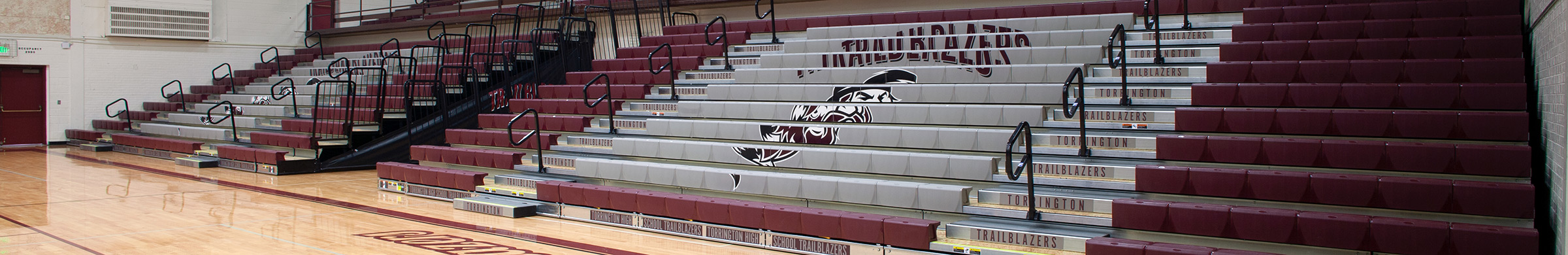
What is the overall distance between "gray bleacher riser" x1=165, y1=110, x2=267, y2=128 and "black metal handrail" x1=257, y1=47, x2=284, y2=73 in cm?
118

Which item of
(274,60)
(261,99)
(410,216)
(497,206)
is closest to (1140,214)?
(497,206)

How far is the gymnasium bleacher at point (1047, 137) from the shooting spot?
3936 mm

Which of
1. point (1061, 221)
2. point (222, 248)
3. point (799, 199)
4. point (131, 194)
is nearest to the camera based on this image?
point (1061, 221)

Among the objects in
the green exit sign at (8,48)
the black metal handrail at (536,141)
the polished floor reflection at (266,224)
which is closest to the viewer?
the polished floor reflection at (266,224)

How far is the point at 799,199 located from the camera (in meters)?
5.22

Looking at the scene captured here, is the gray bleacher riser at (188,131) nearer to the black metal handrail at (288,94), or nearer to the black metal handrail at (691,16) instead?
the black metal handrail at (288,94)

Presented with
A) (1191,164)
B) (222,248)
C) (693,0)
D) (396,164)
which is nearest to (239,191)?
(396,164)

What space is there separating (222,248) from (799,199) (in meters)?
2.87

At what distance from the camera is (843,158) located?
5.29 m

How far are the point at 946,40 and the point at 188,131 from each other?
8557 millimetres

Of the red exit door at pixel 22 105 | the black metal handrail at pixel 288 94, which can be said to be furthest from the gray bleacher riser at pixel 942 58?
the red exit door at pixel 22 105

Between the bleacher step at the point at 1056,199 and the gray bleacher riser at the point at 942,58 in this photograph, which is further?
the gray bleacher riser at the point at 942,58

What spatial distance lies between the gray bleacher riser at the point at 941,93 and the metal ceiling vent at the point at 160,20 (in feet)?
31.8

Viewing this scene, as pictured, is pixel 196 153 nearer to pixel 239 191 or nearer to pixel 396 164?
pixel 239 191
